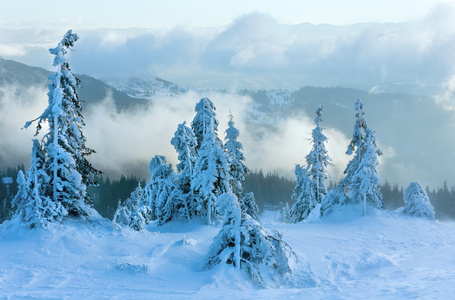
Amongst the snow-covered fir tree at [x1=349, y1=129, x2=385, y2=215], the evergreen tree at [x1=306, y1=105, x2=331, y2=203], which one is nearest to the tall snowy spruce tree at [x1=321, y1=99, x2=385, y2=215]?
the snow-covered fir tree at [x1=349, y1=129, x2=385, y2=215]

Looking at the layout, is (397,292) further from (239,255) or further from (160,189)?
(160,189)

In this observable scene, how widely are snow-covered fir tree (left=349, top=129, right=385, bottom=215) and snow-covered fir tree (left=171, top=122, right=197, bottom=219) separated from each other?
1674 cm

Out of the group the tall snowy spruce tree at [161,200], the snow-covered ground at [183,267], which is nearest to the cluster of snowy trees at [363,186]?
the snow-covered ground at [183,267]

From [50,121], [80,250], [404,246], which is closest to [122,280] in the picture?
[80,250]

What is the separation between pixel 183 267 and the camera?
62.7ft

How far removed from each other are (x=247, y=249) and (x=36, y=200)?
12.0 m

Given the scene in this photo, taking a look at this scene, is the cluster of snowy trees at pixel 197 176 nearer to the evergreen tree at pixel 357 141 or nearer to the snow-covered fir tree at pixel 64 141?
the snow-covered fir tree at pixel 64 141

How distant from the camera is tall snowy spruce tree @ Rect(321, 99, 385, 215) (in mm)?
37562

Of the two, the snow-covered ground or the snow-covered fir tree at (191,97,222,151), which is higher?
the snow-covered fir tree at (191,97,222,151)

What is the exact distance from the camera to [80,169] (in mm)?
23438

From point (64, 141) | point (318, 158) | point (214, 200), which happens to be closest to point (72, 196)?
point (64, 141)

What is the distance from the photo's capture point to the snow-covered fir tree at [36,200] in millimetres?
20719

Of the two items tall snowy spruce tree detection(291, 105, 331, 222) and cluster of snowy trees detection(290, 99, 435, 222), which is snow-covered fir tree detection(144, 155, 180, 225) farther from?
tall snowy spruce tree detection(291, 105, 331, 222)

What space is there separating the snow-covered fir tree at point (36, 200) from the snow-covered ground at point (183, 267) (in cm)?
75
